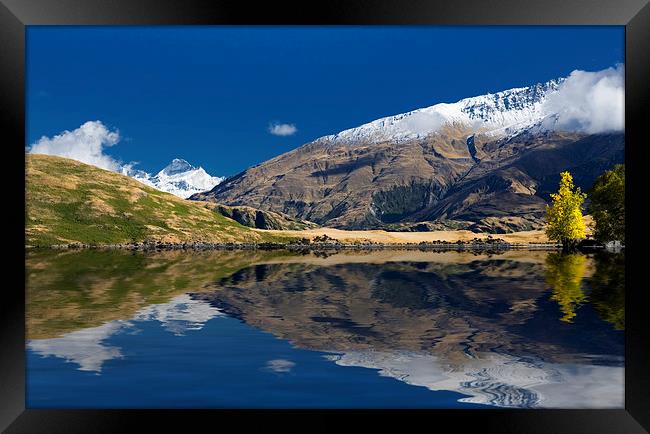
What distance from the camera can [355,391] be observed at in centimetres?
1586

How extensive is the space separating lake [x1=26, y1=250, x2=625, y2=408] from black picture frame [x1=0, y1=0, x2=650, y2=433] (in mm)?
2582

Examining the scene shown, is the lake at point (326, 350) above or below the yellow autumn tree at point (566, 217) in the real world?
below

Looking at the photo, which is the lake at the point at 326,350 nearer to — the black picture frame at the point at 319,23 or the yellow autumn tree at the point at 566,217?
the black picture frame at the point at 319,23

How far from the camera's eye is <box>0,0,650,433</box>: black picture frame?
11.5 metres

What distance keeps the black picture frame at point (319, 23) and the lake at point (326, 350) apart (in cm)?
258

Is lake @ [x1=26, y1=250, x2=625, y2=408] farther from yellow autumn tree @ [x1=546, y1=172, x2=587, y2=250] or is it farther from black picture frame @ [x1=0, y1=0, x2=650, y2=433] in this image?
yellow autumn tree @ [x1=546, y1=172, x2=587, y2=250]

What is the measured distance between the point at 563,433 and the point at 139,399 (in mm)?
9563

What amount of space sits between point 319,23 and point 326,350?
1273 cm

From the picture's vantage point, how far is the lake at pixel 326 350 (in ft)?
50.4

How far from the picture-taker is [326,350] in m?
22.4

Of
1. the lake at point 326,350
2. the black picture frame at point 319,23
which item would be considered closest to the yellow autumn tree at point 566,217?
the lake at point 326,350

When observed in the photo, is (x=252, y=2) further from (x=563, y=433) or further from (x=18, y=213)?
(x=563, y=433)

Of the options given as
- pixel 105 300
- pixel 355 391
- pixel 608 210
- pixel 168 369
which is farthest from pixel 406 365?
pixel 608 210

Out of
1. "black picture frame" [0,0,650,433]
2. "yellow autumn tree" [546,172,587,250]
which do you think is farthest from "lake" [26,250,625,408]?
"yellow autumn tree" [546,172,587,250]
